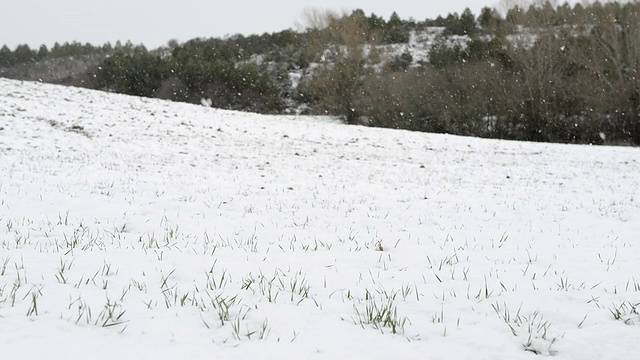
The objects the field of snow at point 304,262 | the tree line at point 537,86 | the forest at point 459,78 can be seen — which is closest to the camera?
the field of snow at point 304,262

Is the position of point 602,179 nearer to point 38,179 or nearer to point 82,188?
point 82,188

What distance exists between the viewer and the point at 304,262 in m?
4.39

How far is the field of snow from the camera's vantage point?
271 cm

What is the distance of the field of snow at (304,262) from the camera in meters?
2.71

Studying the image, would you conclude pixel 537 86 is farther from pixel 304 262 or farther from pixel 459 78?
pixel 304 262

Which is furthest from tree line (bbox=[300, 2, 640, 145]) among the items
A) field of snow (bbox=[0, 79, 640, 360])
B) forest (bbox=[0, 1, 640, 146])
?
field of snow (bbox=[0, 79, 640, 360])

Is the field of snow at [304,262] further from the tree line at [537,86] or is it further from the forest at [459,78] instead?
the forest at [459,78]

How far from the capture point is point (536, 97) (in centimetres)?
3084

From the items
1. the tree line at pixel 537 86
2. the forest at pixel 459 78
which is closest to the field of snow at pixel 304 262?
the tree line at pixel 537 86

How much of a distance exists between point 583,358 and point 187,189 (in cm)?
696

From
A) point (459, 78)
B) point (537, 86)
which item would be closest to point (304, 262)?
point (537, 86)

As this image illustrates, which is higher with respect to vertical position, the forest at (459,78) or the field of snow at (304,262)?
the forest at (459,78)

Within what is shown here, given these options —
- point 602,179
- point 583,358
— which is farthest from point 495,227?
point 602,179

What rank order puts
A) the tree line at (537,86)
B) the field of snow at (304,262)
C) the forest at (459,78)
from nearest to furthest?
the field of snow at (304,262) < the tree line at (537,86) < the forest at (459,78)
